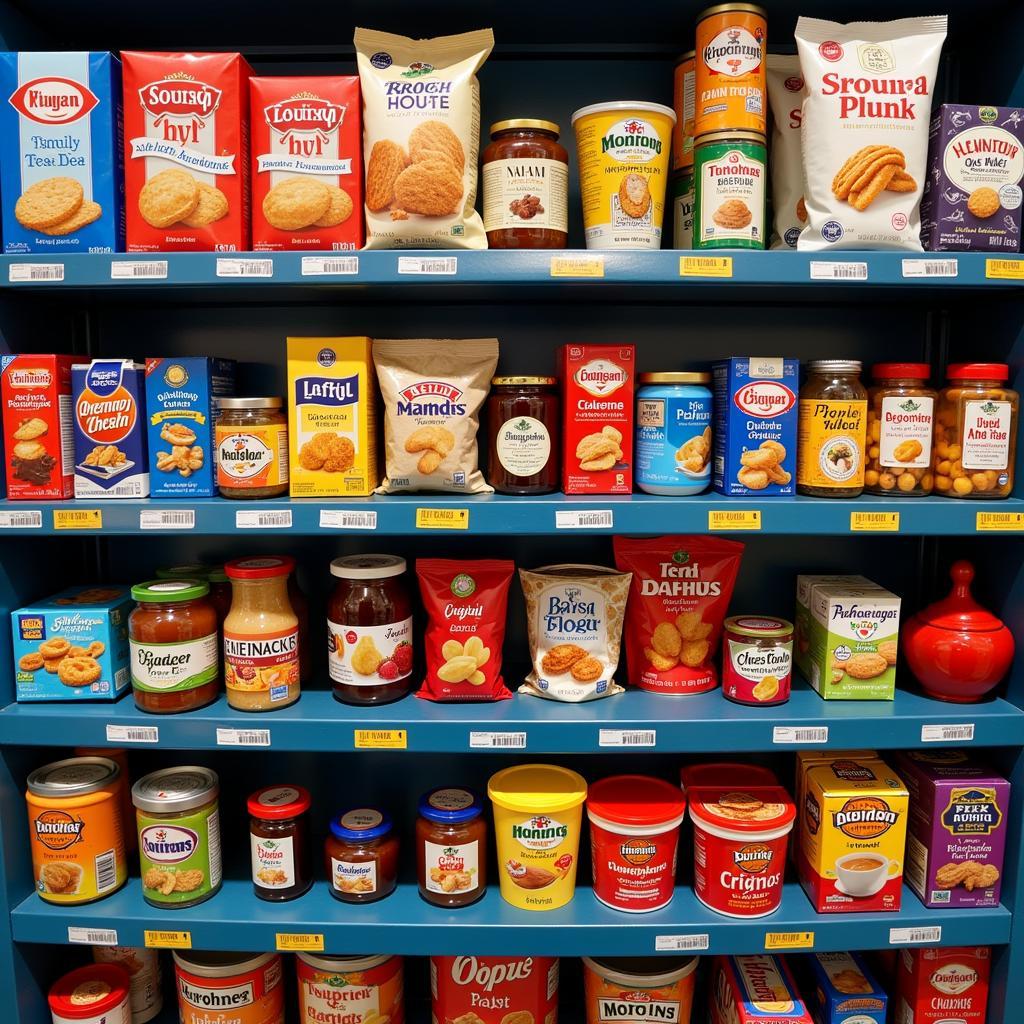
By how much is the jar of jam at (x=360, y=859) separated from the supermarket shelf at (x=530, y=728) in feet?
0.71

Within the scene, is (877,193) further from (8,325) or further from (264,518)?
(8,325)

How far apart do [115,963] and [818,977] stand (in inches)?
60.4

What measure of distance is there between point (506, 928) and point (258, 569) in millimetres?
858

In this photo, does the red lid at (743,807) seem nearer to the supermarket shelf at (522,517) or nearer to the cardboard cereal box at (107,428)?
the supermarket shelf at (522,517)

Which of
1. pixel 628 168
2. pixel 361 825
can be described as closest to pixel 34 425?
pixel 361 825

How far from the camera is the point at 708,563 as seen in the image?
172 centimetres

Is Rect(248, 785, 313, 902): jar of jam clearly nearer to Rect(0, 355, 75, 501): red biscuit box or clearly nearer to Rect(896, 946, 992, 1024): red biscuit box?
Rect(0, 355, 75, 501): red biscuit box

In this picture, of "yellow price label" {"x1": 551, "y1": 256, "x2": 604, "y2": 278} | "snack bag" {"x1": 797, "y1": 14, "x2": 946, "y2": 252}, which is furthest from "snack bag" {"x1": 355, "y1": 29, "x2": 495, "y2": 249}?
"snack bag" {"x1": 797, "y1": 14, "x2": 946, "y2": 252}

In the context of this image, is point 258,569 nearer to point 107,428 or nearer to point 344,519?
point 344,519

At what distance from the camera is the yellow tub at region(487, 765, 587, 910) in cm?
161

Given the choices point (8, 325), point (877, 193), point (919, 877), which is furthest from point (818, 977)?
point (8, 325)

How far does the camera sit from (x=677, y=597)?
5.67ft

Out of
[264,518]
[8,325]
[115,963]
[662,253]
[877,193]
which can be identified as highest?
[877,193]

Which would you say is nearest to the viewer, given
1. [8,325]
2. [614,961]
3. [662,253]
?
[662,253]
